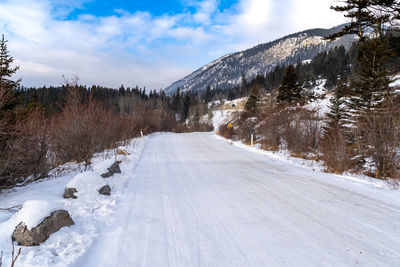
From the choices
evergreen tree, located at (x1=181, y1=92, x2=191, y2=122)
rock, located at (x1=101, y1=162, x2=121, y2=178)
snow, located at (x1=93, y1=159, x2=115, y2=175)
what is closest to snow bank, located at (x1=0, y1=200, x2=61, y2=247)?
snow, located at (x1=93, y1=159, x2=115, y2=175)

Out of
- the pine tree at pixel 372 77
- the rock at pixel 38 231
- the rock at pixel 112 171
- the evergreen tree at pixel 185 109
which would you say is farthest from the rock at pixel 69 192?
the evergreen tree at pixel 185 109

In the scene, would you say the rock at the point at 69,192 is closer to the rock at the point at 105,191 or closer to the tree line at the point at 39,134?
the rock at the point at 105,191

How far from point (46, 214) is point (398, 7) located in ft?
64.9

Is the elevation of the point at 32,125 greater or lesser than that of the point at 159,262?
greater

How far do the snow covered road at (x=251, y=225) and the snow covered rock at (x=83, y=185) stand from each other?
750mm

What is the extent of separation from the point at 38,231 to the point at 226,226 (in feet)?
9.51

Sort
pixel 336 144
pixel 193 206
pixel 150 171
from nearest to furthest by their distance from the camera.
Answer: pixel 193 206
pixel 150 171
pixel 336 144

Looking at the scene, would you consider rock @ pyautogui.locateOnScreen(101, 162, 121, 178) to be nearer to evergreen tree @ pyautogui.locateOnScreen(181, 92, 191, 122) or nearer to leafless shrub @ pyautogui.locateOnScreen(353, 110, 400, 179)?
leafless shrub @ pyautogui.locateOnScreen(353, 110, 400, 179)

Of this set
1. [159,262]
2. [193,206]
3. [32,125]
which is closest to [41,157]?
[32,125]

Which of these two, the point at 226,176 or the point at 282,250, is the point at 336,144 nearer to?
the point at 226,176

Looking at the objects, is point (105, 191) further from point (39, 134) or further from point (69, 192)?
point (39, 134)

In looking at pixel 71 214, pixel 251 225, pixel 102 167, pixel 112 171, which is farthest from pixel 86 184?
pixel 251 225

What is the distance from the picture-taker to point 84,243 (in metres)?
3.13

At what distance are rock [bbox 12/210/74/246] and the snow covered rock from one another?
151 cm
